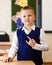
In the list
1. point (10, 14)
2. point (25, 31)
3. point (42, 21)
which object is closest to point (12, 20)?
point (10, 14)

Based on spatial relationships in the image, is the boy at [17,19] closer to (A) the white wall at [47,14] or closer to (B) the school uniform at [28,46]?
(A) the white wall at [47,14]

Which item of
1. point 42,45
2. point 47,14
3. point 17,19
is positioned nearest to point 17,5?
point 17,19

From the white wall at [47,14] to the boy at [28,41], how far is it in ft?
5.30

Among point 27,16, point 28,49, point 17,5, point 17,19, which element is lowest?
point 28,49

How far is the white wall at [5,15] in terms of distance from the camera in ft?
11.0

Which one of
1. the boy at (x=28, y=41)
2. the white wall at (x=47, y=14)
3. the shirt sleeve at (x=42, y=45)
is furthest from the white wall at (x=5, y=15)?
the shirt sleeve at (x=42, y=45)

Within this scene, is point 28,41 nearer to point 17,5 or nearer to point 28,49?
point 28,49

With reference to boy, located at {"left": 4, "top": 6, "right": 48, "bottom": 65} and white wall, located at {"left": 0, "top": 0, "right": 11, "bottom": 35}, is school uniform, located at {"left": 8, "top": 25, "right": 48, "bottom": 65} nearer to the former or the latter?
boy, located at {"left": 4, "top": 6, "right": 48, "bottom": 65}

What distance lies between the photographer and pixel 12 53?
5.92ft

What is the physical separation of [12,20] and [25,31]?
5.21ft

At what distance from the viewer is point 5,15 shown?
3.37 meters

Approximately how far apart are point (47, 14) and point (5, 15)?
2.52 feet

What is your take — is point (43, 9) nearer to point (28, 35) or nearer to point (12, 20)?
point (12, 20)

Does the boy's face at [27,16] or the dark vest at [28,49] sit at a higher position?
the boy's face at [27,16]
